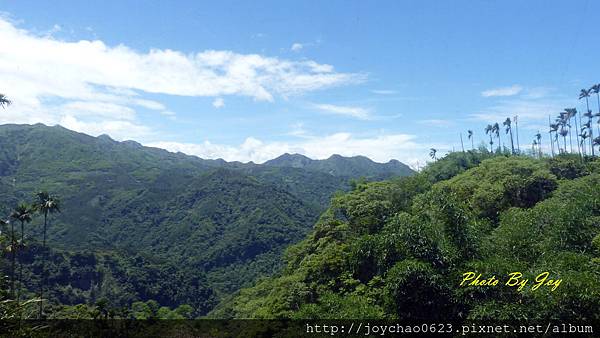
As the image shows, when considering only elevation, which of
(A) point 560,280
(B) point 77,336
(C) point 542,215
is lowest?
(B) point 77,336

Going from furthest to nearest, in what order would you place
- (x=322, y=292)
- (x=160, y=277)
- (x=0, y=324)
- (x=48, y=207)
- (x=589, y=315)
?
(x=160, y=277)
(x=48, y=207)
(x=322, y=292)
(x=589, y=315)
(x=0, y=324)

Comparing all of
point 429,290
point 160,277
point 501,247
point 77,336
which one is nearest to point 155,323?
point 77,336

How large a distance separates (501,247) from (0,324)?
35523mm

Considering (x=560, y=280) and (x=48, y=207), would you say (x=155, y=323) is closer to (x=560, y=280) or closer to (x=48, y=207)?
(x=48, y=207)

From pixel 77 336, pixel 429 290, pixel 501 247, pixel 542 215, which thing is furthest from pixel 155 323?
pixel 542 215

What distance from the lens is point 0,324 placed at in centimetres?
1232

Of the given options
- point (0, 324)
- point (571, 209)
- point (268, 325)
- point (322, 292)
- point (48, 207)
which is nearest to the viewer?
point (0, 324)

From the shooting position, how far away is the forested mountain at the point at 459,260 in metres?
28.8

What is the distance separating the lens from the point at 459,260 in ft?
113

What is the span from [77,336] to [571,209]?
4463 cm

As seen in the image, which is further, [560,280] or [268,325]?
[268,325]

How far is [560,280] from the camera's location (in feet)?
87.8

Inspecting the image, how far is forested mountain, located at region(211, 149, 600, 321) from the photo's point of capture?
2878 cm

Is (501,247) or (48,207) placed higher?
(48,207)
